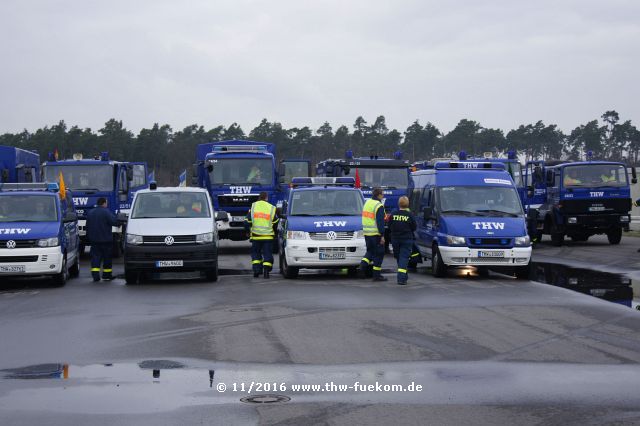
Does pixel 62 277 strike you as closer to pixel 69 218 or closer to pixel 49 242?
pixel 49 242

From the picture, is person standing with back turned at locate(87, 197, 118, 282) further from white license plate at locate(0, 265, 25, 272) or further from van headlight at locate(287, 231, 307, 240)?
van headlight at locate(287, 231, 307, 240)

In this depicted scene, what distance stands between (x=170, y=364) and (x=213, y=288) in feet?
27.1

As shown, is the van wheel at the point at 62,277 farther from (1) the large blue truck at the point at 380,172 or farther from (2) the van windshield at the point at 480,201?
(1) the large blue truck at the point at 380,172

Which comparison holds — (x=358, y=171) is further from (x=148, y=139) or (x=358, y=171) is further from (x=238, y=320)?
(x=148, y=139)

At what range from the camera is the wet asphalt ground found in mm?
7414

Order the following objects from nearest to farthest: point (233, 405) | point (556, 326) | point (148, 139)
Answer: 1. point (233, 405)
2. point (556, 326)
3. point (148, 139)

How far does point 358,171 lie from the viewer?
2998 centimetres

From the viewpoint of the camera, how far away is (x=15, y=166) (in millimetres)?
27031

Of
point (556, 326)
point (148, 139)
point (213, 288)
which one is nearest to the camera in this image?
point (556, 326)

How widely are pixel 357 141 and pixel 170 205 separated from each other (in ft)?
266

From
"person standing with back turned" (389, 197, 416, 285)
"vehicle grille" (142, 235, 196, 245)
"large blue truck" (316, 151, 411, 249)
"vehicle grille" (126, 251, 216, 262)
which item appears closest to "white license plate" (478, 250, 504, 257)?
"person standing with back turned" (389, 197, 416, 285)

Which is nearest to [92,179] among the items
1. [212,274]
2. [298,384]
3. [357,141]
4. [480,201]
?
[212,274]

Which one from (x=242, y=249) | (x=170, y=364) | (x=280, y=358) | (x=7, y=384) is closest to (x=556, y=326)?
(x=280, y=358)

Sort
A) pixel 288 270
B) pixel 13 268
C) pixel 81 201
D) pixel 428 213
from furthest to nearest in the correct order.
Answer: pixel 81 201 → pixel 428 213 → pixel 288 270 → pixel 13 268
